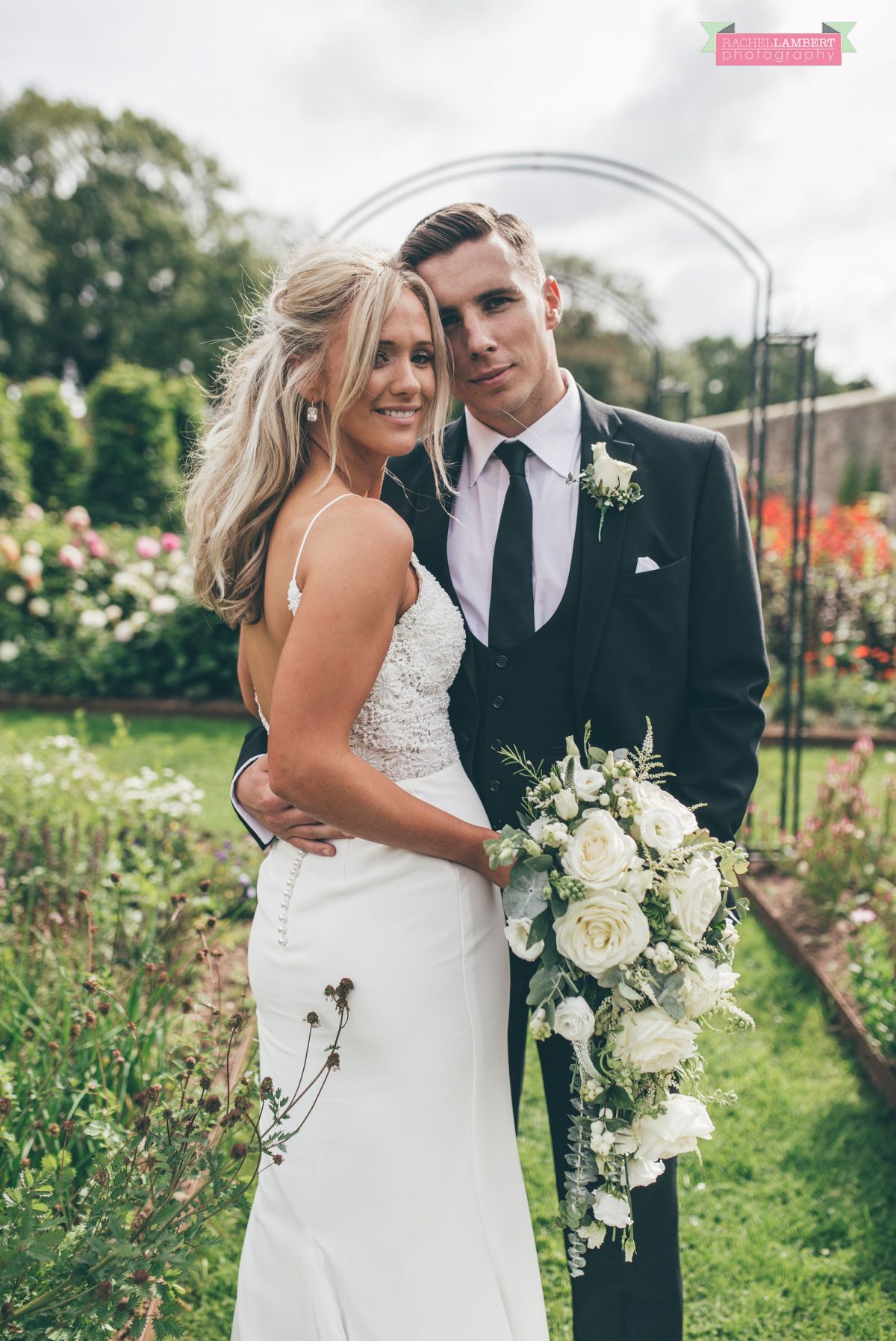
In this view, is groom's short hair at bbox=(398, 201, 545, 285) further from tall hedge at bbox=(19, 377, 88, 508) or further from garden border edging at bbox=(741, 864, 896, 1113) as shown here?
tall hedge at bbox=(19, 377, 88, 508)

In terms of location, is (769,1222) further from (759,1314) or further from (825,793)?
(825,793)

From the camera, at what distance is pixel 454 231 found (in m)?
2.19

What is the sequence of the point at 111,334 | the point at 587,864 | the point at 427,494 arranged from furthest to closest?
the point at 111,334
the point at 427,494
the point at 587,864

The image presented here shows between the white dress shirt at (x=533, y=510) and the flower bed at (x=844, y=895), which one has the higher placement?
the white dress shirt at (x=533, y=510)

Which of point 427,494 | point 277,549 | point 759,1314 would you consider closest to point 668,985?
point 277,549

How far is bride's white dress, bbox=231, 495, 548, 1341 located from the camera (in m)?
1.76

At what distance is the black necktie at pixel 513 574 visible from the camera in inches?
83.5

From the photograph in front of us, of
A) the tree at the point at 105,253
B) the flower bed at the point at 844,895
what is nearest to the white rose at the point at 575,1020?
the flower bed at the point at 844,895

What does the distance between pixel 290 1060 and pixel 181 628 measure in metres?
7.35

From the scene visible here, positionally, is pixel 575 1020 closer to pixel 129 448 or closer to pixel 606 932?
pixel 606 932

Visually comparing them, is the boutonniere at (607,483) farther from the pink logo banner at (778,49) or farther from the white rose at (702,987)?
the pink logo banner at (778,49)

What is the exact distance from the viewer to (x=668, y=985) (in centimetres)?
158

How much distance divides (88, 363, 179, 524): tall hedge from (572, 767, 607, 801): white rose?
13714mm

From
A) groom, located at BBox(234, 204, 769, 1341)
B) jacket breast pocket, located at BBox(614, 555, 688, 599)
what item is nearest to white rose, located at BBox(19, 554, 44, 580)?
groom, located at BBox(234, 204, 769, 1341)
